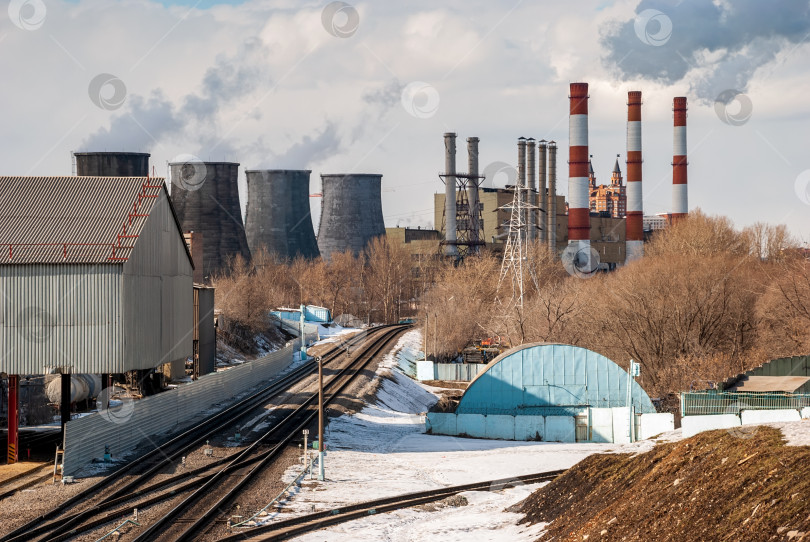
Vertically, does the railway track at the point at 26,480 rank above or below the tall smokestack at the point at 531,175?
below

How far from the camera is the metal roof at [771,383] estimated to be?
34.8 metres

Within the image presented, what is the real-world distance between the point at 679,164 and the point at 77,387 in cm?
5964

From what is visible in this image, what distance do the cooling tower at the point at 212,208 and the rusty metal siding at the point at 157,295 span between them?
37.2m

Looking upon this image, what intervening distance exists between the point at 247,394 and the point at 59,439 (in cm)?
1275

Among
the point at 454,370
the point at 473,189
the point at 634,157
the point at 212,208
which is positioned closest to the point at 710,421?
the point at 454,370

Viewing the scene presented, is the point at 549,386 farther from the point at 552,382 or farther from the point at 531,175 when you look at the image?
the point at 531,175

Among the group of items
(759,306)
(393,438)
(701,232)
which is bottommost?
(393,438)

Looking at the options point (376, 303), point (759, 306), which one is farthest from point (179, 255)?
point (376, 303)

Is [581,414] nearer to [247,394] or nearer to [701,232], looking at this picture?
[247,394]

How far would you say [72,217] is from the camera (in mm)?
26500

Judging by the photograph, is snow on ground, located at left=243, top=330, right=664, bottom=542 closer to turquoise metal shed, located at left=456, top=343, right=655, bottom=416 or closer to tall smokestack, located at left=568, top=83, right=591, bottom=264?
turquoise metal shed, located at left=456, top=343, right=655, bottom=416

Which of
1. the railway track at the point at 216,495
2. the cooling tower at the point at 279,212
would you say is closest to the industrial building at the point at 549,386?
the railway track at the point at 216,495

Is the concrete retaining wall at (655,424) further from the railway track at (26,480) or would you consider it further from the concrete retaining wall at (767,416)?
the railway track at (26,480)

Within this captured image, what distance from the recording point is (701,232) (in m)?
70.8
